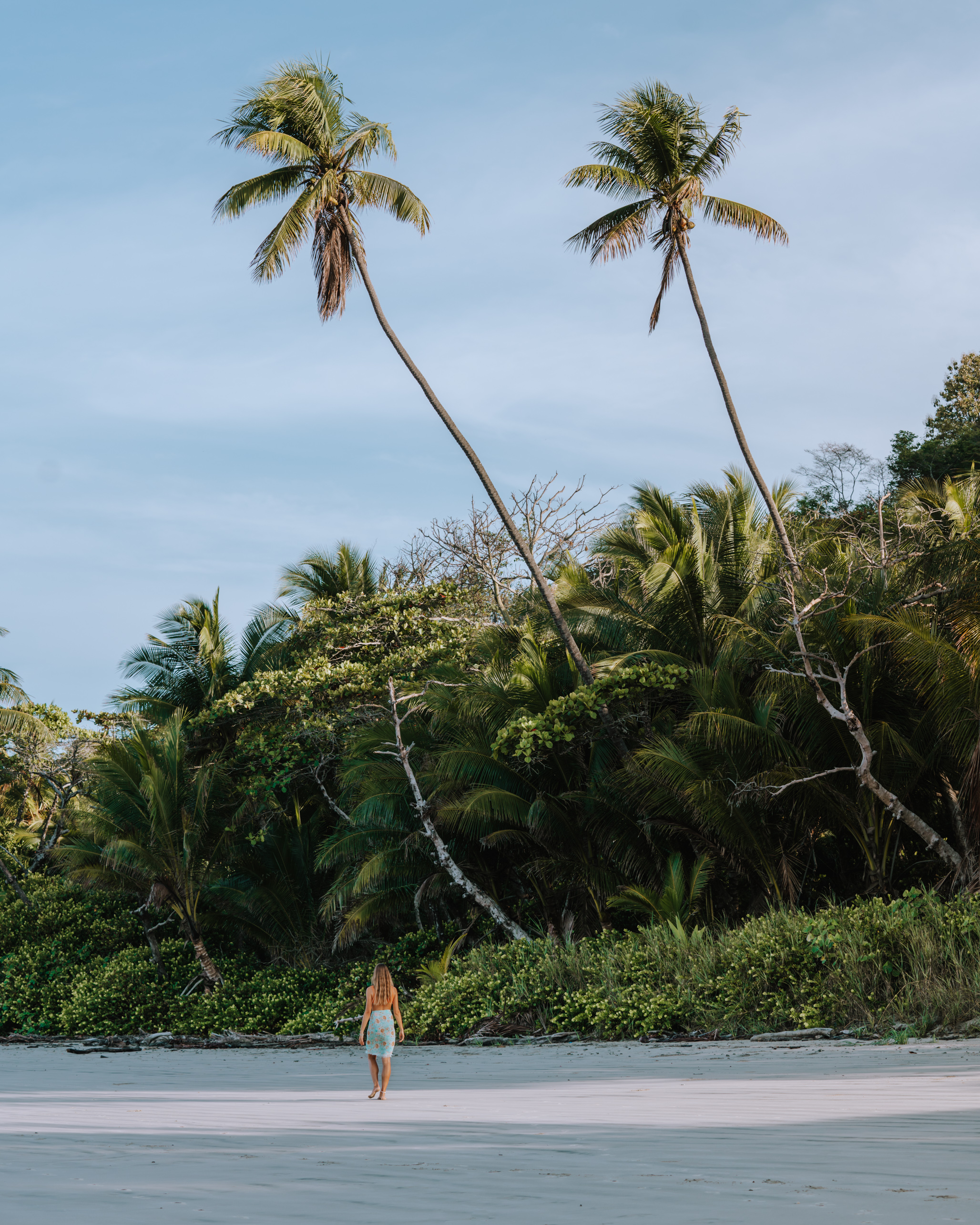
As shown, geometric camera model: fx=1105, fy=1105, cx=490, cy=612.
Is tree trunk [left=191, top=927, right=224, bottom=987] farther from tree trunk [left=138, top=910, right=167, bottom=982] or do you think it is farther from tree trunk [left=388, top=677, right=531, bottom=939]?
tree trunk [left=388, top=677, right=531, bottom=939]

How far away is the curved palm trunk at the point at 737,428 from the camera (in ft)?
49.2

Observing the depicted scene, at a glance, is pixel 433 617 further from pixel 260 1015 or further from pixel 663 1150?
pixel 663 1150

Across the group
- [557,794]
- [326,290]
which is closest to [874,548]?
[557,794]

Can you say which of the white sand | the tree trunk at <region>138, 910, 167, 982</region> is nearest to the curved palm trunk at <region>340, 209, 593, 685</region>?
the white sand

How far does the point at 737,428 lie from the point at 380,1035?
11058 mm

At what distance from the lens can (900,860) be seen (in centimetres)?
1452

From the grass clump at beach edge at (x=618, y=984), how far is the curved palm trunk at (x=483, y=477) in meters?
4.19

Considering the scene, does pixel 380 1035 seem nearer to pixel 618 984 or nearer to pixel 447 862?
pixel 618 984

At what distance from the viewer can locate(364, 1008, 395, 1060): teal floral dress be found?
8.27 m

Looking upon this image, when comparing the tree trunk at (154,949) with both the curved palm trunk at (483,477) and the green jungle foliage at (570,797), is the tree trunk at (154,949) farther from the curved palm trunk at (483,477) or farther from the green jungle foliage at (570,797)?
the curved palm trunk at (483,477)

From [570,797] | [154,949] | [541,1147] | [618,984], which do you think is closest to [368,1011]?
[541,1147]

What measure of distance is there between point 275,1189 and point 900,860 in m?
12.5

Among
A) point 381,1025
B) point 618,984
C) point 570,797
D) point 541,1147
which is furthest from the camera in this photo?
point 570,797

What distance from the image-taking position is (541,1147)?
4.75 metres
